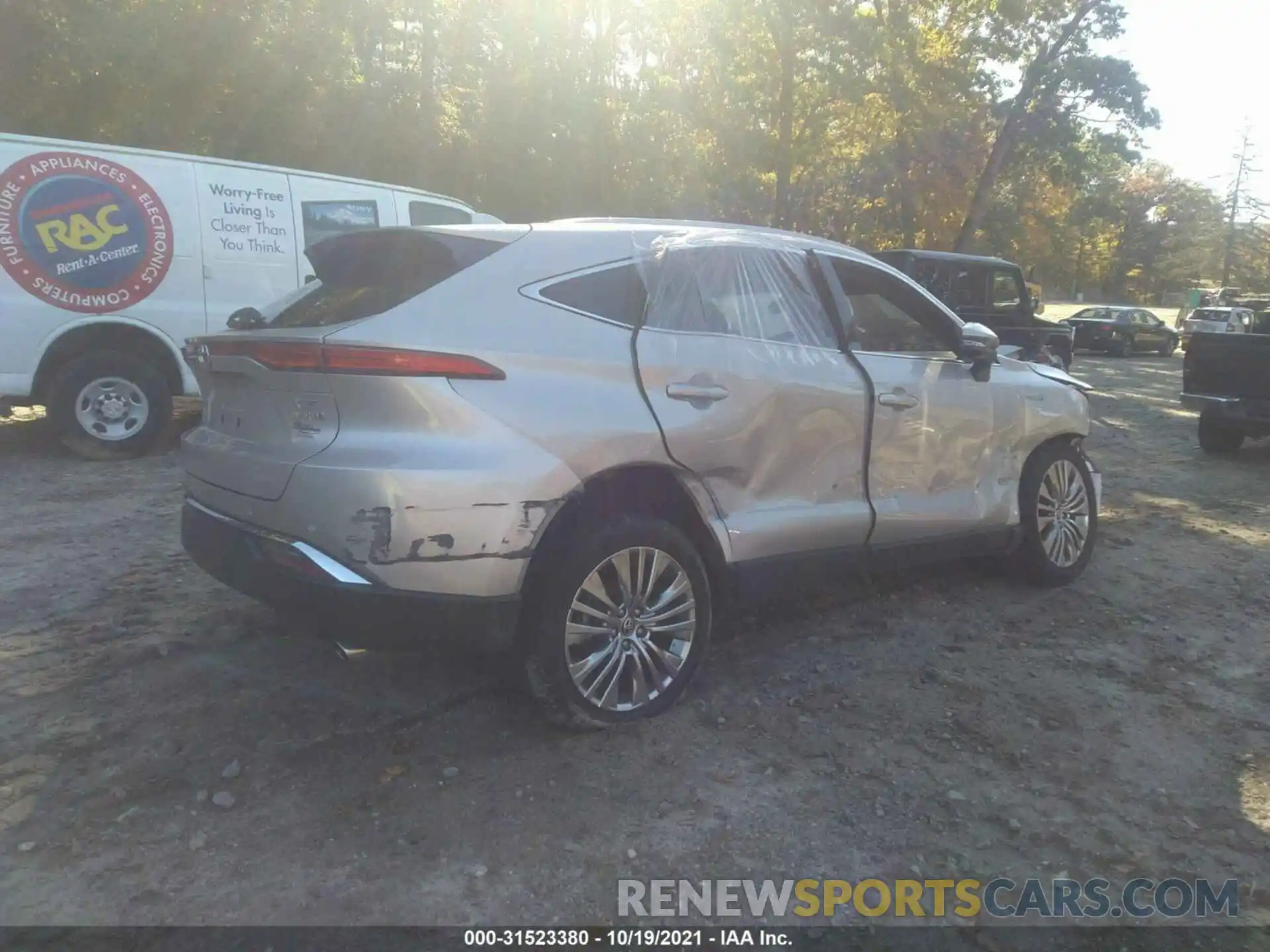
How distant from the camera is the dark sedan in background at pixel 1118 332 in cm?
2689

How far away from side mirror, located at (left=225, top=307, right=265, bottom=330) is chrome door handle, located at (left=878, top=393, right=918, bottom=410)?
256 cm

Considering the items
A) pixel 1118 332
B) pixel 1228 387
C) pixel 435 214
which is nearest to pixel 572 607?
pixel 435 214

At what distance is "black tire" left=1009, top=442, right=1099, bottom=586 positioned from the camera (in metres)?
5.22

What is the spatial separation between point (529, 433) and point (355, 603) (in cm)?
76

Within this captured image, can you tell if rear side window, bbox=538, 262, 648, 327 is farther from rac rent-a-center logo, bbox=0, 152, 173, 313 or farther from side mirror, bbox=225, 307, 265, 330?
rac rent-a-center logo, bbox=0, 152, 173, 313

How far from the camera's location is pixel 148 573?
5.14 metres

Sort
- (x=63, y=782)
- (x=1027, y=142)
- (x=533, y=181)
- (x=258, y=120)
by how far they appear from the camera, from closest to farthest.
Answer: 1. (x=63, y=782)
2. (x=258, y=120)
3. (x=533, y=181)
4. (x=1027, y=142)

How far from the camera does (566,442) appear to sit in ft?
10.9

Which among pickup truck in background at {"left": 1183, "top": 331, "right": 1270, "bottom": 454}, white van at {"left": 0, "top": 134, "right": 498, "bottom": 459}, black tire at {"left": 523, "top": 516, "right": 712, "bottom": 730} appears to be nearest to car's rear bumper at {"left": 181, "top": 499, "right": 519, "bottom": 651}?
black tire at {"left": 523, "top": 516, "right": 712, "bottom": 730}

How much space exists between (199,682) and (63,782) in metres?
0.76

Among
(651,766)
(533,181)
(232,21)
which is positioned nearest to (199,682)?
(651,766)
